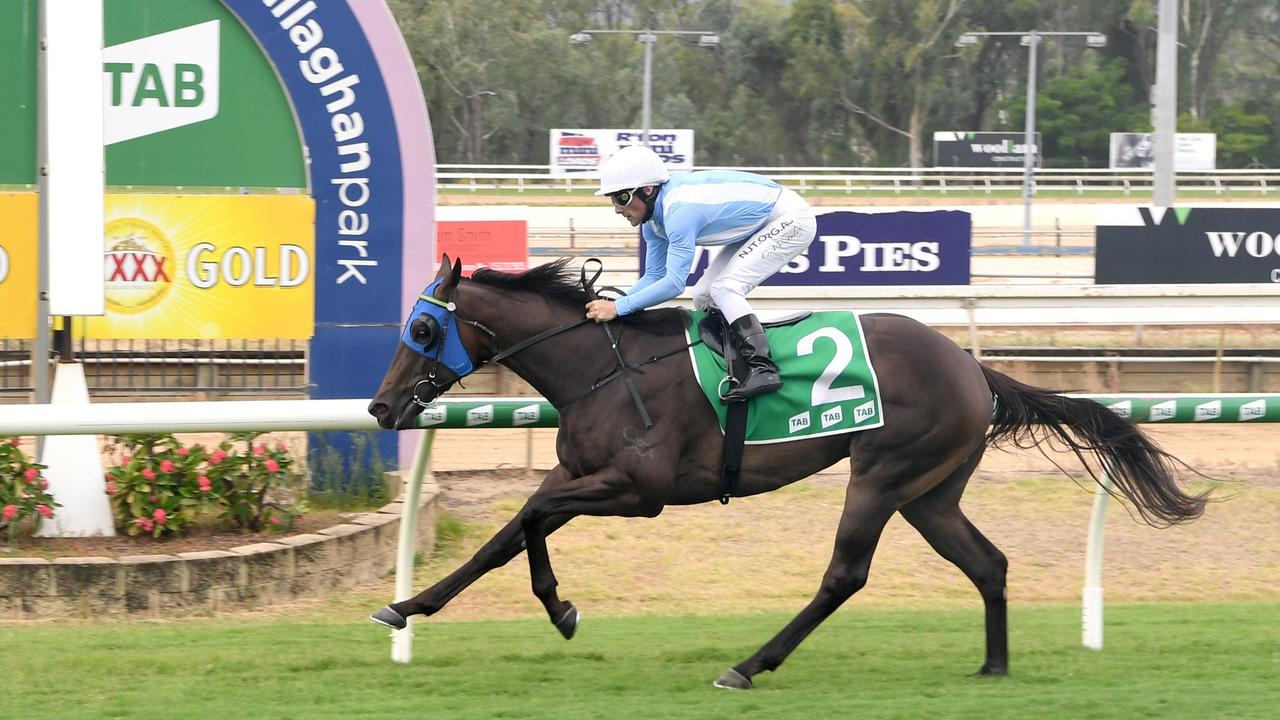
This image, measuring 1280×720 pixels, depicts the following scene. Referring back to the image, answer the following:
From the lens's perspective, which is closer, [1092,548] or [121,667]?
[121,667]

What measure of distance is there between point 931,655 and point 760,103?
1833 inches

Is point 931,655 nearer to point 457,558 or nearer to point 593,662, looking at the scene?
point 593,662

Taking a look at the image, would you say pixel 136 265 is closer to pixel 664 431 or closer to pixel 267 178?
pixel 267 178

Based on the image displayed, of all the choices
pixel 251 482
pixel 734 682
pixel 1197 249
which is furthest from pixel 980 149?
pixel 734 682

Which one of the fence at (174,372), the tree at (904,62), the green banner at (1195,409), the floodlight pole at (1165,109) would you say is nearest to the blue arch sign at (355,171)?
the fence at (174,372)

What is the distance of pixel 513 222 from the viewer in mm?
A: 15688

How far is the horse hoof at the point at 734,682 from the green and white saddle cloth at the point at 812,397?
28.4 inches

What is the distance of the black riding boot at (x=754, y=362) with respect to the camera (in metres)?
4.61

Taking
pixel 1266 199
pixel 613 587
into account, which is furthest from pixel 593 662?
pixel 1266 199

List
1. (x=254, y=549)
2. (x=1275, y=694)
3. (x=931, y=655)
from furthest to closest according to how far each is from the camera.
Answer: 1. (x=254, y=549)
2. (x=931, y=655)
3. (x=1275, y=694)

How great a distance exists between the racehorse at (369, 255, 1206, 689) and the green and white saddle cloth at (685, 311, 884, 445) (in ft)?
0.12

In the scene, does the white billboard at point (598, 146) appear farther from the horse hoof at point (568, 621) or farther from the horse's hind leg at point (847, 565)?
the horse hoof at point (568, 621)

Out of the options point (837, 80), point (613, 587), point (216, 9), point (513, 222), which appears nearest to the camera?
point (613, 587)

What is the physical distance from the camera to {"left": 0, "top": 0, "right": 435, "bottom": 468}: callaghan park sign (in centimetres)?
748
